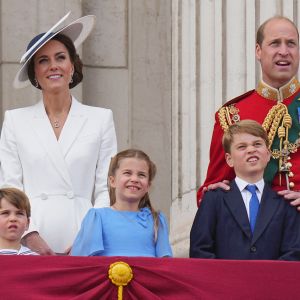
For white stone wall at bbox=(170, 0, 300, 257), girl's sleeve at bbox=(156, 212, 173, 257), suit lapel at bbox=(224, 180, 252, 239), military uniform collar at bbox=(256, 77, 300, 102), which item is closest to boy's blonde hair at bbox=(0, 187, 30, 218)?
girl's sleeve at bbox=(156, 212, 173, 257)

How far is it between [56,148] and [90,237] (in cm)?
67

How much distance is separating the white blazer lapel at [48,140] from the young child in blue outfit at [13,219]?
399mm

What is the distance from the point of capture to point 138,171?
313 inches

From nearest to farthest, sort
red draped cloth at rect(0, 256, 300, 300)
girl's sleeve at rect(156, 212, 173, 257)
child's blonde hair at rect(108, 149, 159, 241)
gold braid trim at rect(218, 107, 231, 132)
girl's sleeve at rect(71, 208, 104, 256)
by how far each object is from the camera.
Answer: red draped cloth at rect(0, 256, 300, 300), girl's sleeve at rect(71, 208, 104, 256), girl's sleeve at rect(156, 212, 173, 257), child's blonde hair at rect(108, 149, 159, 241), gold braid trim at rect(218, 107, 231, 132)

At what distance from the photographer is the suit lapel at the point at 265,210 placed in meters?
7.79

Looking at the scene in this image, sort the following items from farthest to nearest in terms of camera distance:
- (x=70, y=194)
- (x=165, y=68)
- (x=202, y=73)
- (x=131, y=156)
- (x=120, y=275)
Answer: (x=165, y=68)
(x=202, y=73)
(x=70, y=194)
(x=131, y=156)
(x=120, y=275)

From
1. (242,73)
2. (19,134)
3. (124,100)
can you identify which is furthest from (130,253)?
(124,100)

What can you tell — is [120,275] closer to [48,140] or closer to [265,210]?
[265,210]

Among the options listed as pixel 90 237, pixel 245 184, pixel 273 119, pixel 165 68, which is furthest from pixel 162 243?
pixel 165 68

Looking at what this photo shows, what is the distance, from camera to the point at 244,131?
7.96m

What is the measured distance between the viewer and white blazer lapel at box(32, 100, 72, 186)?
827 cm

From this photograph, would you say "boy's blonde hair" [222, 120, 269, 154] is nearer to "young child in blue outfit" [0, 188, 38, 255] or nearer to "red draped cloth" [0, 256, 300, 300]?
"red draped cloth" [0, 256, 300, 300]

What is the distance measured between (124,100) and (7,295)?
365cm

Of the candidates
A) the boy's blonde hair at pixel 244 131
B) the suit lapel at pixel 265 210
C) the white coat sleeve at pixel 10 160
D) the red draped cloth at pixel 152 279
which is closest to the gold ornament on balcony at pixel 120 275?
the red draped cloth at pixel 152 279
